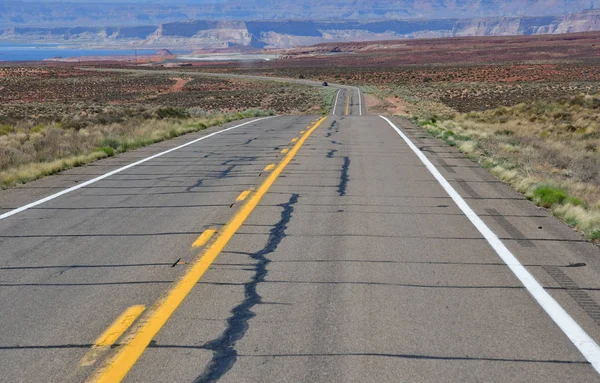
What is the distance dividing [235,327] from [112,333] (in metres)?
0.91

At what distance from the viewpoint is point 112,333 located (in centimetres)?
524

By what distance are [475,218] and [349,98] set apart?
189 feet

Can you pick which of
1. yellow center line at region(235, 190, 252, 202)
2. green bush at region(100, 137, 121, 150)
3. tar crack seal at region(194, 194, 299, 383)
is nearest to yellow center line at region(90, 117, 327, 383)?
tar crack seal at region(194, 194, 299, 383)

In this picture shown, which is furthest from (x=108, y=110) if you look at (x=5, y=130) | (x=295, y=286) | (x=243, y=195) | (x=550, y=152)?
(x=295, y=286)

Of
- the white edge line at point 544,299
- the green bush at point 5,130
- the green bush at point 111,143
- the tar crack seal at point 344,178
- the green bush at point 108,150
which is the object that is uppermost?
the white edge line at point 544,299

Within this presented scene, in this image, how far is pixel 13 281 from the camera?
6.58 m

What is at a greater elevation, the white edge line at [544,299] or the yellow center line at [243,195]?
the white edge line at [544,299]

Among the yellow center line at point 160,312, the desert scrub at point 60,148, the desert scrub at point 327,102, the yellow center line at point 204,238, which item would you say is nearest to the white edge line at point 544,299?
the yellow center line at point 160,312

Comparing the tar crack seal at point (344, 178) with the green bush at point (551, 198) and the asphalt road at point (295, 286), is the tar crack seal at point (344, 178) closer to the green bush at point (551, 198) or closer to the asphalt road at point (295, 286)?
the asphalt road at point (295, 286)

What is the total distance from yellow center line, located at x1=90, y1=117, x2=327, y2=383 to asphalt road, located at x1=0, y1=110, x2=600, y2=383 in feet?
0.07

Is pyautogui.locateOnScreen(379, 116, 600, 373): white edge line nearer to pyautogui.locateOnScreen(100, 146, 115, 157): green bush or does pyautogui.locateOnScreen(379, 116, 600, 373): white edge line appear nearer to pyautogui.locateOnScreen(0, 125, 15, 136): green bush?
pyautogui.locateOnScreen(100, 146, 115, 157): green bush

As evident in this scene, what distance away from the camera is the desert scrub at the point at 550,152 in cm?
1038

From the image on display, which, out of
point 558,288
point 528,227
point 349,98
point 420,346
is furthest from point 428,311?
point 349,98

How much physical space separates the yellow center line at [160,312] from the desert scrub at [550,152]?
4324 mm
